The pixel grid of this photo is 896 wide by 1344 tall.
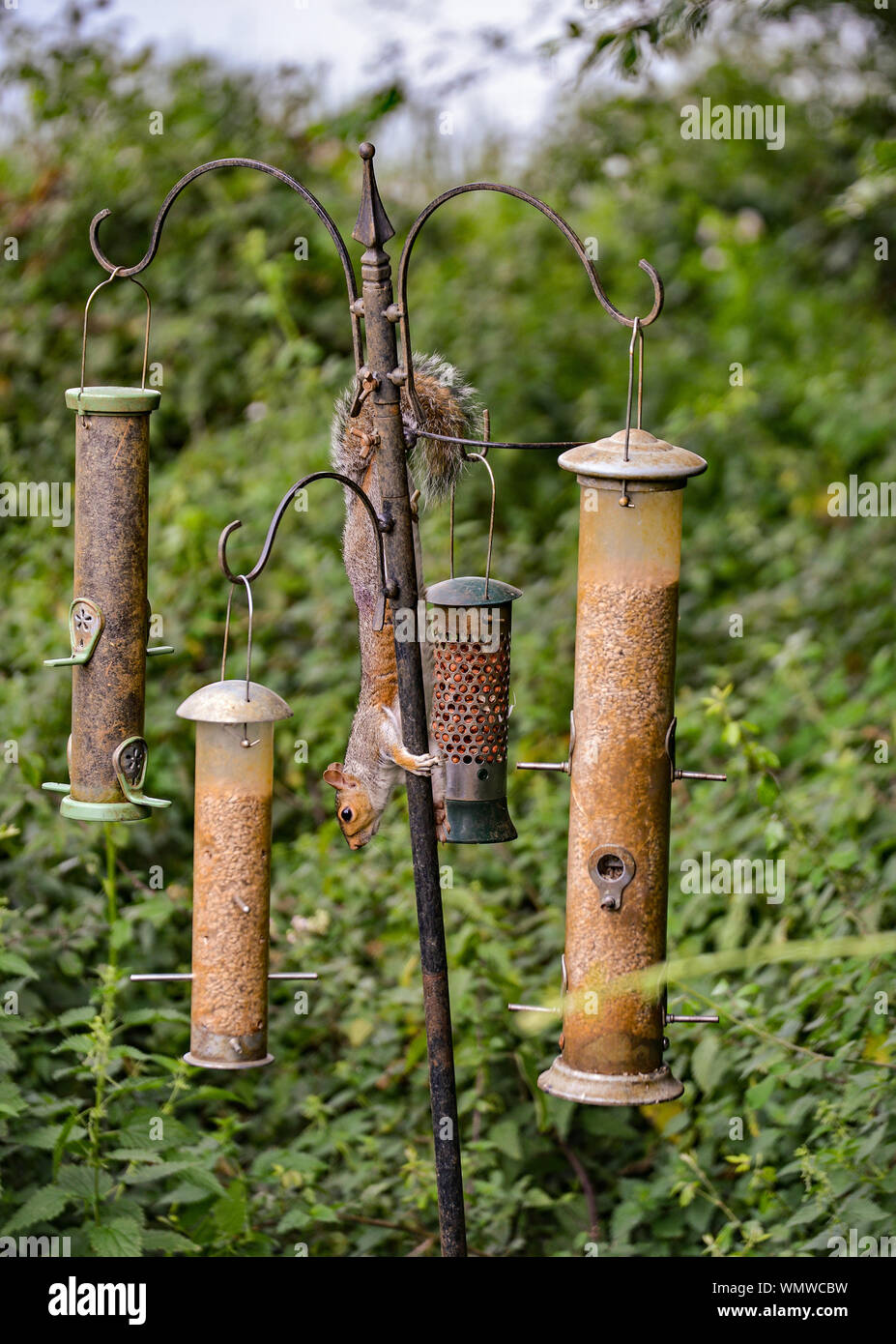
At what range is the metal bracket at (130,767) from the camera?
11.3 ft

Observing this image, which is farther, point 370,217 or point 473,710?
point 473,710

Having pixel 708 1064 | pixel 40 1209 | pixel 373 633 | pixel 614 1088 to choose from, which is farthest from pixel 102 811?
pixel 708 1064

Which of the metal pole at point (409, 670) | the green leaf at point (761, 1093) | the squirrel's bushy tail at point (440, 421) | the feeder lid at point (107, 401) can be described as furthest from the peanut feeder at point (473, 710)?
the green leaf at point (761, 1093)

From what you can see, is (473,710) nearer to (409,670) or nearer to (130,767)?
(409,670)

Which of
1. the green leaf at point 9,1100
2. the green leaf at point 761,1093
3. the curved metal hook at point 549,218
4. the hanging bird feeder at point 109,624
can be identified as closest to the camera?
the curved metal hook at point 549,218

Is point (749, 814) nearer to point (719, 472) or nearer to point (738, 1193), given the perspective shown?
point (738, 1193)

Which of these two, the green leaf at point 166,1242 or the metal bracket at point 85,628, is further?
the green leaf at point 166,1242

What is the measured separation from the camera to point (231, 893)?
3303mm

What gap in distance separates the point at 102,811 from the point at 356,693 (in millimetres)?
2776

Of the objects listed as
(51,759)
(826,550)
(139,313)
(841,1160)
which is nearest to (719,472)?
(826,550)

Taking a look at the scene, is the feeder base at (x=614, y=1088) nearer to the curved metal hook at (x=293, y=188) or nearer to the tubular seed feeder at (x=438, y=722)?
the tubular seed feeder at (x=438, y=722)

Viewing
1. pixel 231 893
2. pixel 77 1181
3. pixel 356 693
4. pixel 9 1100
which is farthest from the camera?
pixel 356 693

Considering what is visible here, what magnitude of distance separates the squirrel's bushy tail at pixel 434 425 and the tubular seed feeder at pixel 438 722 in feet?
0.27

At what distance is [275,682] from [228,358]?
3.00 meters
